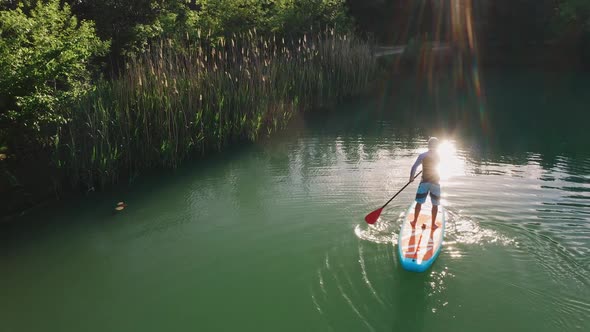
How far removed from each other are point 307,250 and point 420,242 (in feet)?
5.83

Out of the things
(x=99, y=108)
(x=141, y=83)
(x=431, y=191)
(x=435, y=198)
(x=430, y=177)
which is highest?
(x=141, y=83)

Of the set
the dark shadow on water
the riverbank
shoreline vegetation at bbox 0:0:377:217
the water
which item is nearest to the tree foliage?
shoreline vegetation at bbox 0:0:377:217

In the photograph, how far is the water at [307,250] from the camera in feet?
19.5

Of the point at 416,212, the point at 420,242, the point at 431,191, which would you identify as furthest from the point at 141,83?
the point at 420,242

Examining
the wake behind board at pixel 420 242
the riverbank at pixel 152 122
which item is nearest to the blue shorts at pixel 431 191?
the wake behind board at pixel 420 242

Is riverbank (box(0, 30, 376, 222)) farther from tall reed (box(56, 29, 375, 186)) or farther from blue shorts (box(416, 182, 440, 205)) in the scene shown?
blue shorts (box(416, 182, 440, 205))

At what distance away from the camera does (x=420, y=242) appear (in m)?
7.21

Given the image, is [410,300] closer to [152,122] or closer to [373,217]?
[373,217]

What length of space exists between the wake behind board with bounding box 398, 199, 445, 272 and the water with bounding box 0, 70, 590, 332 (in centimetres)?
17

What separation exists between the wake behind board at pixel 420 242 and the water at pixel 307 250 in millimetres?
166

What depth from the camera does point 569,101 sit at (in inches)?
763

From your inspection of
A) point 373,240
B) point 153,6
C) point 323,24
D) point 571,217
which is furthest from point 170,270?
point 323,24

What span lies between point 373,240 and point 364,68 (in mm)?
14010

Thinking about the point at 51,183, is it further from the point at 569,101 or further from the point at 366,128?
the point at 569,101
